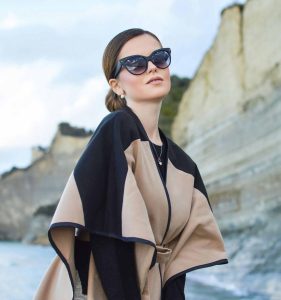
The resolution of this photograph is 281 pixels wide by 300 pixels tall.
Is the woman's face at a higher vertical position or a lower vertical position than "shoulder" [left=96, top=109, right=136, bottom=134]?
higher

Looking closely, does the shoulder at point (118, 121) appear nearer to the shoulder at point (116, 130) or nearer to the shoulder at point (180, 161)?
the shoulder at point (116, 130)

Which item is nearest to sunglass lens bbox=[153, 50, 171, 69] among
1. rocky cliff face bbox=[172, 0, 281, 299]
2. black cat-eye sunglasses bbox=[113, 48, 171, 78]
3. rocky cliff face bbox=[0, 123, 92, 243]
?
black cat-eye sunglasses bbox=[113, 48, 171, 78]

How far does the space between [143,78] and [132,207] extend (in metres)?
0.40

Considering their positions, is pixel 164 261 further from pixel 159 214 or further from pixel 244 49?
pixel 244 49

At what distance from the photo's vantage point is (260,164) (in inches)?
364

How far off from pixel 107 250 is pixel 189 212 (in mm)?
333

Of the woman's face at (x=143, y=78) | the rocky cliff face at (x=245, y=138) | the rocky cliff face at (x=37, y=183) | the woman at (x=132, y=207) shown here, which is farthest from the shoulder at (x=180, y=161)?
the rocky cliff face at (x=37, y=183)

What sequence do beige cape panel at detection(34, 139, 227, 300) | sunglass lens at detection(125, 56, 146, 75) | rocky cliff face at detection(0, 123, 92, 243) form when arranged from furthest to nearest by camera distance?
rocky cliff face at detection(0, 123, 92, 243) → sunglass lens at detection(125, 56, 146, 75) → beige cape panel at detection(34, 139, 227, 300)

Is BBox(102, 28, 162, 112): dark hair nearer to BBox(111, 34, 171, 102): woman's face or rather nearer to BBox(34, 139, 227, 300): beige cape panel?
BBox(111, 34, 171, 102): woman's face

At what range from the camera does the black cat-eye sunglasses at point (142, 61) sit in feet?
5.48

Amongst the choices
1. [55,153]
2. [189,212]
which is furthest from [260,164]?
[55,153]

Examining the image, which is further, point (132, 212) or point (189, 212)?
point (189, 212)

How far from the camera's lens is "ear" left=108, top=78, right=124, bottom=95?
1.75 metres

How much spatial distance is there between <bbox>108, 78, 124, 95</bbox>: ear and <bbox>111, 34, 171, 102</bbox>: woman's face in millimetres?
22
